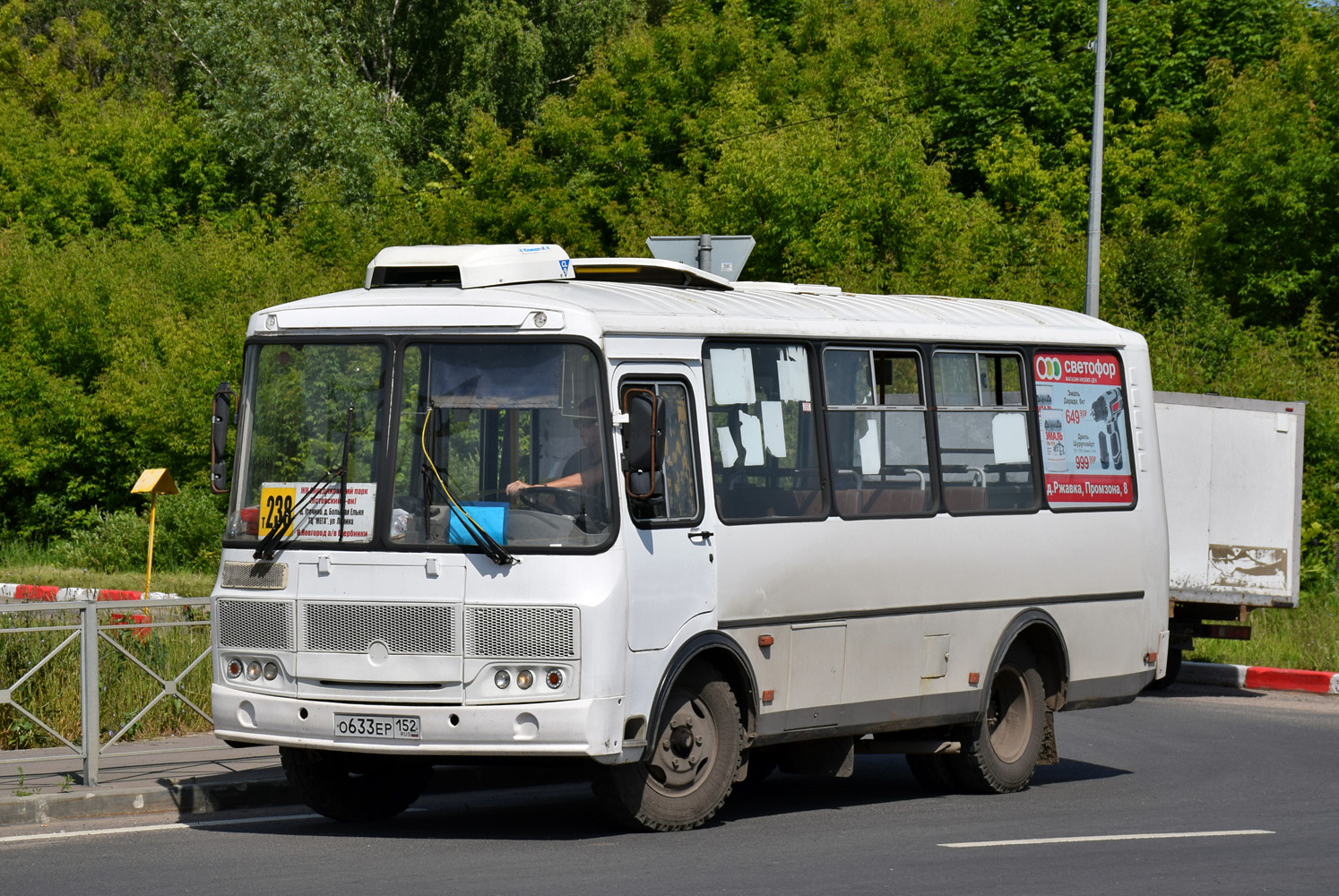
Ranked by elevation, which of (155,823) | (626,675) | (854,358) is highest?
(854,358)

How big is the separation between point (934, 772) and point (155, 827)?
4962 millimetres

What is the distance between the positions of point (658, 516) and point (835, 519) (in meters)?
1.49

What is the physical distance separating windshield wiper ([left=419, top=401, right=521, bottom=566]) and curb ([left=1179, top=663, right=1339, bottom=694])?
1175 cm

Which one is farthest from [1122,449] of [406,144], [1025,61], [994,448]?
[406,144]

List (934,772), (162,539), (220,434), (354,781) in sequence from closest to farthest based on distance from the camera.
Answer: (220,434) → (354,781) → (934,772) → (162,539)

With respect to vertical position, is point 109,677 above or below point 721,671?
below

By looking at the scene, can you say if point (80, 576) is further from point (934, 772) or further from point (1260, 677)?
point (934, 772)

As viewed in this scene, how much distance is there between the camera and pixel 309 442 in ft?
30.9

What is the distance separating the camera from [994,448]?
38.1 feet

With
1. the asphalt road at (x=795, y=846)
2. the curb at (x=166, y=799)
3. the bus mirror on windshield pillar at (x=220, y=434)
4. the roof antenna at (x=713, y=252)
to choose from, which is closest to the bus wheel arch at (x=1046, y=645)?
the asphalt road at (x=795, y=846)

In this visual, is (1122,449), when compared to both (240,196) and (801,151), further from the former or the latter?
(240,196)

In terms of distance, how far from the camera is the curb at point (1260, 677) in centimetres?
1791

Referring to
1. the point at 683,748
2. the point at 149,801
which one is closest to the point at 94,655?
the point at 149,801

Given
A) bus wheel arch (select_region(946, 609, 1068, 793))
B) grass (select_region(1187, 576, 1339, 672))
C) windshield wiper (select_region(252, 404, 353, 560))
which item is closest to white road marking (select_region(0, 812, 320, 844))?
windshield wiper (select_region(252, 404, 353, 560))
